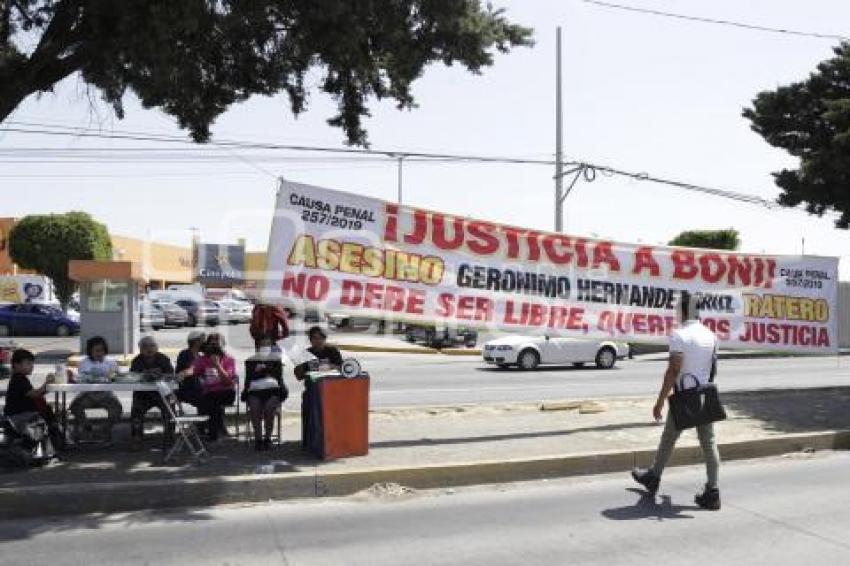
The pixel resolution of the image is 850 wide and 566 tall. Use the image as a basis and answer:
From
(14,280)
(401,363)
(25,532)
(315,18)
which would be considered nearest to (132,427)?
(25,532)

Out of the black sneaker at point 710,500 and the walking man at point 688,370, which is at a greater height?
the walking man at point 688,370

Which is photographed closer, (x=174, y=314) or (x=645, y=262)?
(x=645, y=262)

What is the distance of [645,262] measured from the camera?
11789 mm

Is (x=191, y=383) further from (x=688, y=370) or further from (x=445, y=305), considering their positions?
(x=688, y=370)

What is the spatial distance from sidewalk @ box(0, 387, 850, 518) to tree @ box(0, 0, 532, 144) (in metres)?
3.84

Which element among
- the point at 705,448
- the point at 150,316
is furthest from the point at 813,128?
the point at 150,316

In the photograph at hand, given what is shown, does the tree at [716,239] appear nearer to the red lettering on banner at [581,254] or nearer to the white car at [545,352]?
the white car at [545,352]

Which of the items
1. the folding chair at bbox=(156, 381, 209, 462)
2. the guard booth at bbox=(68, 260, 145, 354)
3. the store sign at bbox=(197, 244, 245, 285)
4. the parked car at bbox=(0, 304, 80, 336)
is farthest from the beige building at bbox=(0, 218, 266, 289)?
the folding chair at bbox=(156, 381, 209, 462)

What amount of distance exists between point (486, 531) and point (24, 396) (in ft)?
15.9

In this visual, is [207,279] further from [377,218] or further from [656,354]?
[377,218]

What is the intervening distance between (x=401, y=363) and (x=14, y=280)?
3398 centimetres

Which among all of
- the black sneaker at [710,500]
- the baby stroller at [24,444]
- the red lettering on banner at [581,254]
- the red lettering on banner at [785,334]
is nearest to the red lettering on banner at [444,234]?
the red lettering on banner at [581,254]

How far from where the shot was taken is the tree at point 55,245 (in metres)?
44.8

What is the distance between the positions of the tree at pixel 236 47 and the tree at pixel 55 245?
36074mm
